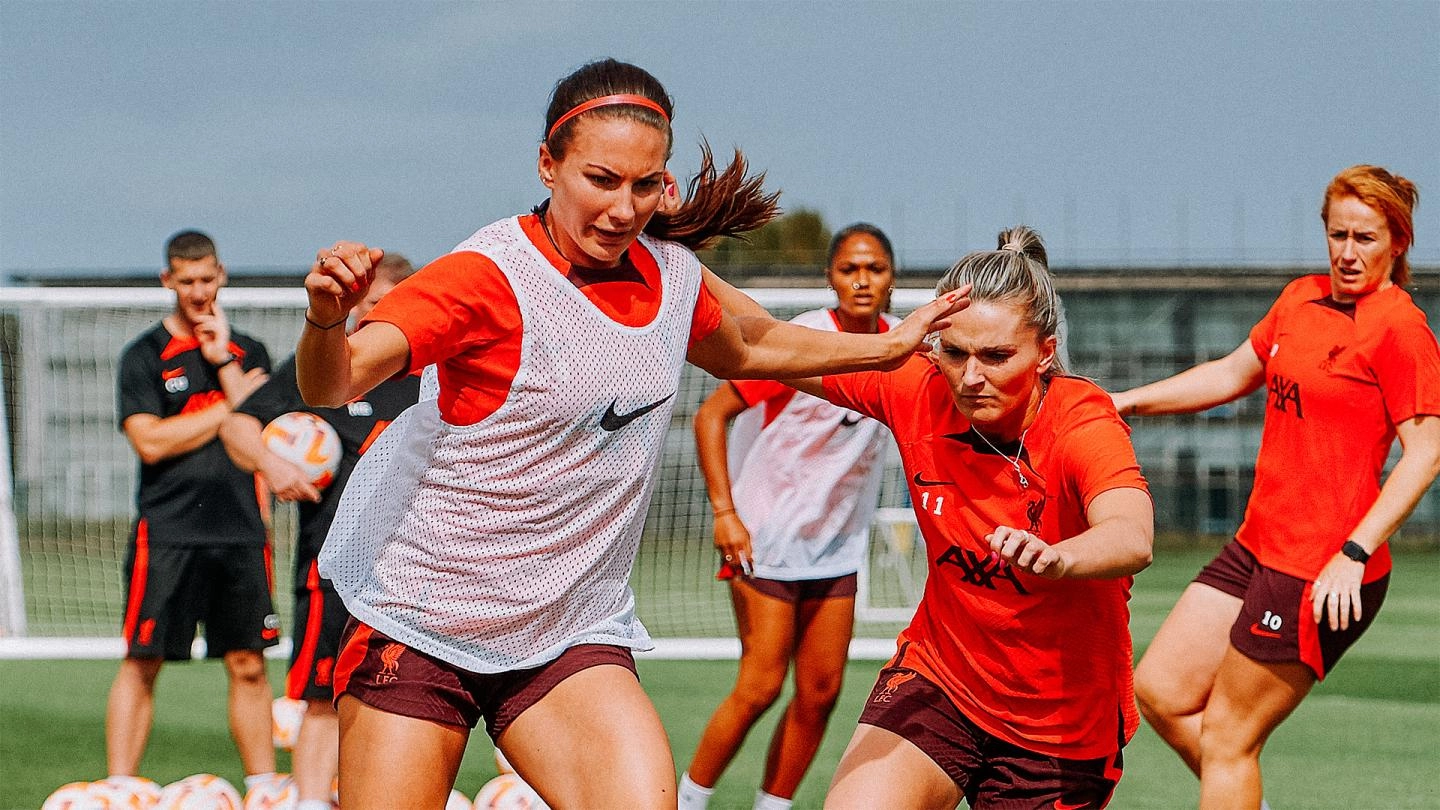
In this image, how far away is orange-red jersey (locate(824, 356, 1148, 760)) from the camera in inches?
141

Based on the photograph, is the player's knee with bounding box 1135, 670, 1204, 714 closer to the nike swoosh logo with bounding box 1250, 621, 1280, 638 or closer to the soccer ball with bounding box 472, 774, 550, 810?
the nike swoosh logo with bounding box 1250, 621, 1280, 638

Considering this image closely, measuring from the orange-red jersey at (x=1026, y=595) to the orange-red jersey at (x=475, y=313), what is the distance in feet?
2.87

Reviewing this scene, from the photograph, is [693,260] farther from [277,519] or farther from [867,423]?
[277,519]

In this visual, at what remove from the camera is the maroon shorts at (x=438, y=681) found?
3.30 meters

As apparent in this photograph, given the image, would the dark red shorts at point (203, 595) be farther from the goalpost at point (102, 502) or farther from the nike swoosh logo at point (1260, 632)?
the goalpost at point (102, 502)

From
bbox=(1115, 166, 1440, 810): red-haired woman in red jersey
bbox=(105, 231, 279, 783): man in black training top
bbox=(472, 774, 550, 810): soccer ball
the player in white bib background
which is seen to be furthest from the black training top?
bbox=(1115, 166, 1440, 810): red-haired woman in red jersey

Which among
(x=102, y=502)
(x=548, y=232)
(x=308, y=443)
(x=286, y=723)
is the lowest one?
(x=286, y=723)

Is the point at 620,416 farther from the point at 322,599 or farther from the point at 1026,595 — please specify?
the point at 322,599

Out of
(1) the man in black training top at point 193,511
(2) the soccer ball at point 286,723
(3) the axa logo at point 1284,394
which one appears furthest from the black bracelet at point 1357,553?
(2) the soccer ball at point 286,723

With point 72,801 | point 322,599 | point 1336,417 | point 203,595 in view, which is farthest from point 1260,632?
point 203,595

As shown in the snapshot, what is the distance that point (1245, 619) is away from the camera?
4.80 m

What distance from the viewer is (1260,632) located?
474 centimetres

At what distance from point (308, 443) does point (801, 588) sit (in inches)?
75.7

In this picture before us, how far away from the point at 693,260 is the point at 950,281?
2.11 ft
